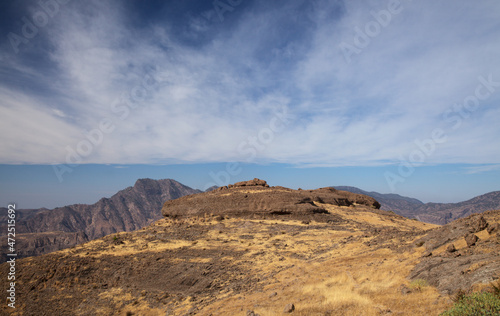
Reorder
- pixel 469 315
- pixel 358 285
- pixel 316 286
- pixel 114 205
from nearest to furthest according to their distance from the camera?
1. pixel 469 315
2. pixel 358 285
3. pixel 316 286
4. pixel 114 205

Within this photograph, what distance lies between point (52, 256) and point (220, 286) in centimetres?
1328

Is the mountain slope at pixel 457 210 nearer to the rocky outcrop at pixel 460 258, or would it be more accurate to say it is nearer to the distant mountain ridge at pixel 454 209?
the distant mountain ridge at pixel 454 209

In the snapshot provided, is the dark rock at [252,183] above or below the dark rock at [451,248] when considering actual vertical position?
above

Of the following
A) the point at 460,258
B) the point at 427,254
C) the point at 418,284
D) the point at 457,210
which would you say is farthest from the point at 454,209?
the point at 418,284

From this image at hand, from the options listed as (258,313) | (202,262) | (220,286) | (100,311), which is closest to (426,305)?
(258,313)

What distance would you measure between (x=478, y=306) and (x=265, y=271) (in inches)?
422

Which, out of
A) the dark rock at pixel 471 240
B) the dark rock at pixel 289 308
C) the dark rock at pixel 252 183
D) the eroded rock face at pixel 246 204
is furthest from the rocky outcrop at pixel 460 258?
the dark rock at pixel 252 183

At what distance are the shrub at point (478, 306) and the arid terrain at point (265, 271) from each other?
86cm

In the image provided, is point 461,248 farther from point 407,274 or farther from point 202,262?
point 202,262

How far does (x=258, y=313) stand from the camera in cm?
795

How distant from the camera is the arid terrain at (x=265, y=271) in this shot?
7457 mm

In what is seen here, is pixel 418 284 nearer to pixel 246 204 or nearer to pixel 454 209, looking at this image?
pixel 246 204

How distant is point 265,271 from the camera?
1431 cm

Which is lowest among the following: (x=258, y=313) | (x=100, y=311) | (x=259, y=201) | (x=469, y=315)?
(x=100, y=311)
